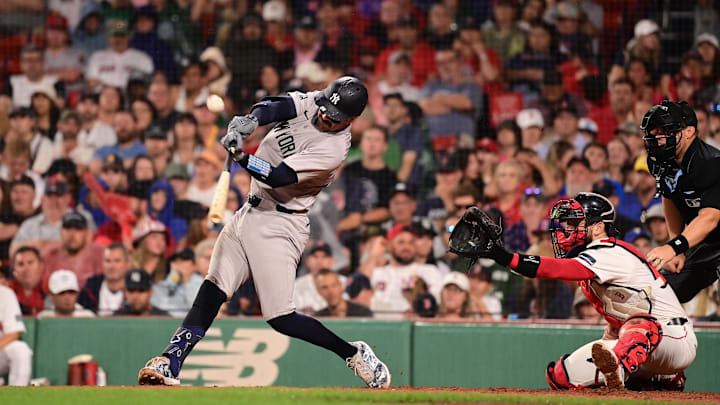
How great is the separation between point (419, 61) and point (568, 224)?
4.95 meters

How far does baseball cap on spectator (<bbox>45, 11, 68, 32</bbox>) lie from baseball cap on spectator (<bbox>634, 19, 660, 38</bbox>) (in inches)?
256

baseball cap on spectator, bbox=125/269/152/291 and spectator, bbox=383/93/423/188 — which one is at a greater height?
spectator, bbox=383/93/423/188

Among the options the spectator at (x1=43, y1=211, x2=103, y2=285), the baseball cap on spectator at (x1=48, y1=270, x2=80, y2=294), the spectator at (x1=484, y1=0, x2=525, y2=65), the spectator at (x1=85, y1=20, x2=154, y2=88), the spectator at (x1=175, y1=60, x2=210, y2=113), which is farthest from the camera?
the spectator at (x1=85, y1=20, x2=154, y2=88)

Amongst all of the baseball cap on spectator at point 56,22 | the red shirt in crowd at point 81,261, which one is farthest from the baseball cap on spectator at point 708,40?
the baseball cap on spectator at point 56,22

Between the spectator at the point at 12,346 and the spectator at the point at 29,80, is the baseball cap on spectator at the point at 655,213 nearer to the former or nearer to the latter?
the spectator at the point at 12,346

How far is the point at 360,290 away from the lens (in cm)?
768

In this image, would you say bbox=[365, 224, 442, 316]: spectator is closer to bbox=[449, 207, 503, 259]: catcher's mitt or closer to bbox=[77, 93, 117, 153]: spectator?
bbox=[449, 207, 503, 259]: catcher's mitt

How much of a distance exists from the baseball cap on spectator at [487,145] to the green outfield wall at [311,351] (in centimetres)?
228

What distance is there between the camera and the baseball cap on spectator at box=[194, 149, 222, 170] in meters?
8.81

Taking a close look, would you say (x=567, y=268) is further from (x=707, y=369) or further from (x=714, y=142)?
(x=714, y=142)

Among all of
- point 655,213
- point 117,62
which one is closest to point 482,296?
point 655,213

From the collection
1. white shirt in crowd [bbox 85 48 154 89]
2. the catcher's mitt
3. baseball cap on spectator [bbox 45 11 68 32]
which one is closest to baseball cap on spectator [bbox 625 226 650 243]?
the catcher's mitt

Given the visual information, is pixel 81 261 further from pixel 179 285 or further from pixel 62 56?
pixel 62 56

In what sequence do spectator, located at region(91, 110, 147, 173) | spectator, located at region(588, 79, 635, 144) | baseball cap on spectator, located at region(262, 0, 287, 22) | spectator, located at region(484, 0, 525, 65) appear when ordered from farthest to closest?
baseball cap on spectator, located at region(262, 0, 287, 22), spectator, located at region(484, 0, 525, 65), spectator, located at region(91, 110, 147, 173), spectator, located at region(588, 79, 635, 144)
